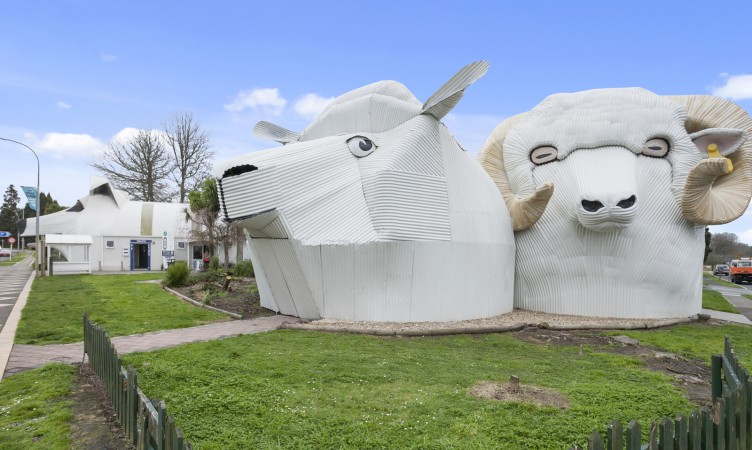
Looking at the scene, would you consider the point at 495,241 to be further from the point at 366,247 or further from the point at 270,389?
the point at 270,389

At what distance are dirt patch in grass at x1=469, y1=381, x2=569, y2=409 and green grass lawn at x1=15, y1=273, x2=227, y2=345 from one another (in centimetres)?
739

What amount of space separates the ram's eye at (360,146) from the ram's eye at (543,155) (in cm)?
537

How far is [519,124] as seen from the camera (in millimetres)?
14609

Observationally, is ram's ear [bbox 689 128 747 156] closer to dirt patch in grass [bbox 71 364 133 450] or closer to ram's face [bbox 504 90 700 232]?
ram's face [bbox 504 90 700 232]

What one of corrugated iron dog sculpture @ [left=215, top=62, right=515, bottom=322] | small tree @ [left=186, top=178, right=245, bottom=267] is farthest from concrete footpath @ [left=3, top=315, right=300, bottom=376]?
small tree @ [left=186, top=178, right=245, bottom=267]

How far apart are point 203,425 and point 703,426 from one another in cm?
422

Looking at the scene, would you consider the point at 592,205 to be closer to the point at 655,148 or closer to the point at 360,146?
the point at 655,148

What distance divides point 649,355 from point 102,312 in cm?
1269

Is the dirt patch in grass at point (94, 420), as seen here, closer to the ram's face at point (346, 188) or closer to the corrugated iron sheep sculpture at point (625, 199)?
the ram's face at point (346, 188)

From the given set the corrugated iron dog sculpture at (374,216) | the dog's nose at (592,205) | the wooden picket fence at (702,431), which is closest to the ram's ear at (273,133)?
the corrugated iron dog sculpture at (374,216)

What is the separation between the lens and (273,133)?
14219mm

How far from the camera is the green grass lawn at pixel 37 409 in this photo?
439cm

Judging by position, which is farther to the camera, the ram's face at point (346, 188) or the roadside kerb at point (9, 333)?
the ram's face at point (346, 188)

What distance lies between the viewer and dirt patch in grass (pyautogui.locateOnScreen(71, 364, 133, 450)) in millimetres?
4372
